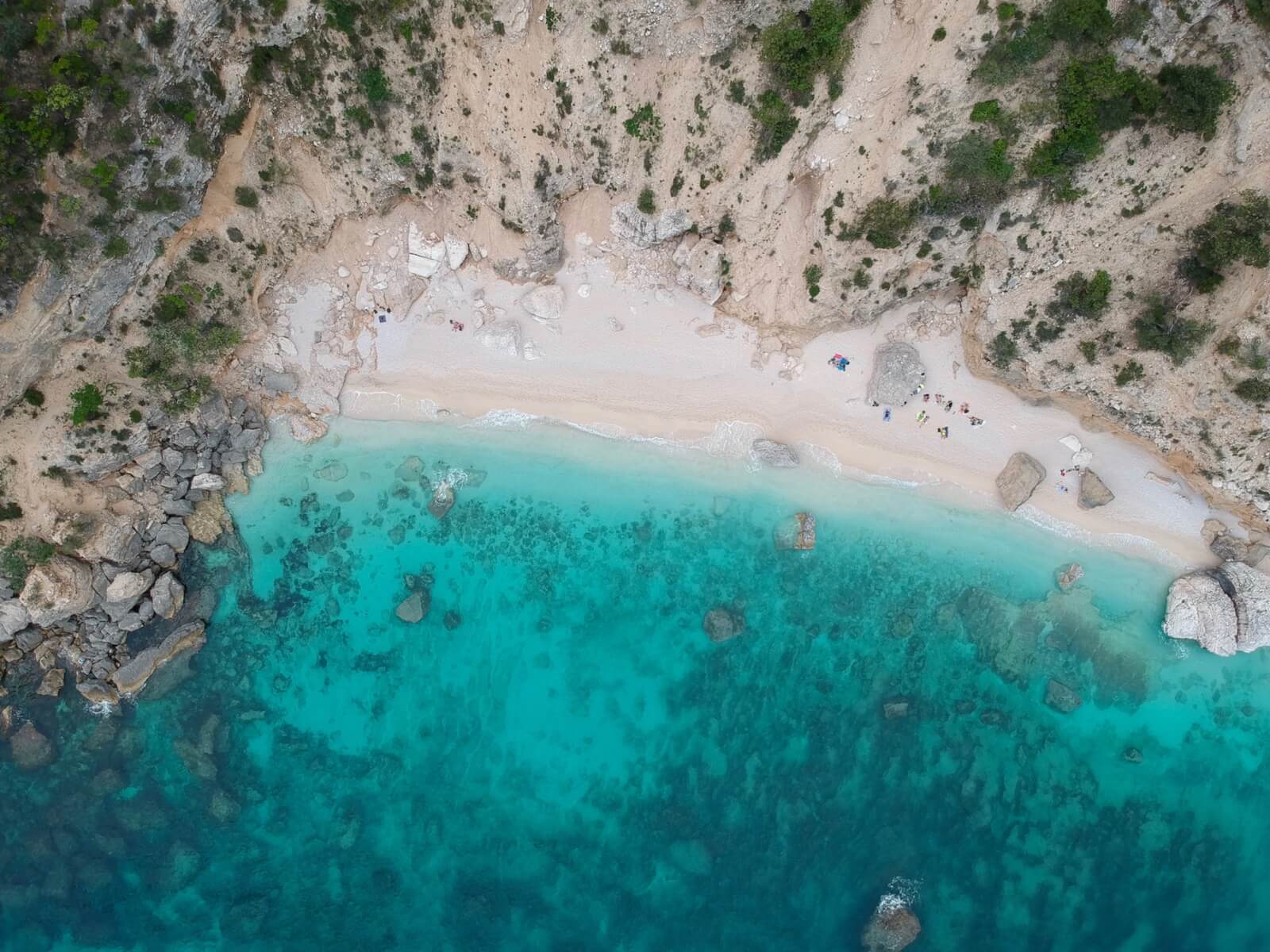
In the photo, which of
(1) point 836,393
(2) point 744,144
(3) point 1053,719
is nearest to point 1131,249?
(1) point 836,393

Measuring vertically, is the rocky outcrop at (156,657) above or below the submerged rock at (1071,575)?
below

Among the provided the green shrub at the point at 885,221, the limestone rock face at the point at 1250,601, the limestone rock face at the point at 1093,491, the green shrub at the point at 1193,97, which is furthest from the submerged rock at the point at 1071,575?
the green shrub at the point at 1193,97

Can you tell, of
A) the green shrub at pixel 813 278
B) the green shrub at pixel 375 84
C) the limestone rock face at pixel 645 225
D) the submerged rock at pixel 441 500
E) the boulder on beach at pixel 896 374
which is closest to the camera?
the green shrub at pixel 375 84

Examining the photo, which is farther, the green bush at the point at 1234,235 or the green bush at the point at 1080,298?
Result: the green bush at the point at 1080,298

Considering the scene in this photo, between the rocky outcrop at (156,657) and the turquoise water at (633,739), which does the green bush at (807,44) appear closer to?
the turquoise water at (633,739)

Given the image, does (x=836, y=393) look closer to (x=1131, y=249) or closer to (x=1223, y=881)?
(x=1131, y=249)

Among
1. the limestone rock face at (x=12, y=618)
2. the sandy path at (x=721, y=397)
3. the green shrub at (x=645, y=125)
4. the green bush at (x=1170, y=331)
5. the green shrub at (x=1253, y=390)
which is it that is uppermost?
the green shrub at (x=645, y=125)

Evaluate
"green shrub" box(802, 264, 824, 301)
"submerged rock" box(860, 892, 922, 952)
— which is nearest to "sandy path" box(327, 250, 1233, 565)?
"green shrub" box(802, 264, 824, 301)

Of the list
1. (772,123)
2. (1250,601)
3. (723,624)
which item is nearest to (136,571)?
(723,624)

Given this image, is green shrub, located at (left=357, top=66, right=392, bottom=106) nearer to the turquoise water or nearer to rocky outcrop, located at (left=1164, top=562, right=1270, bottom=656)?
the turquoise water
